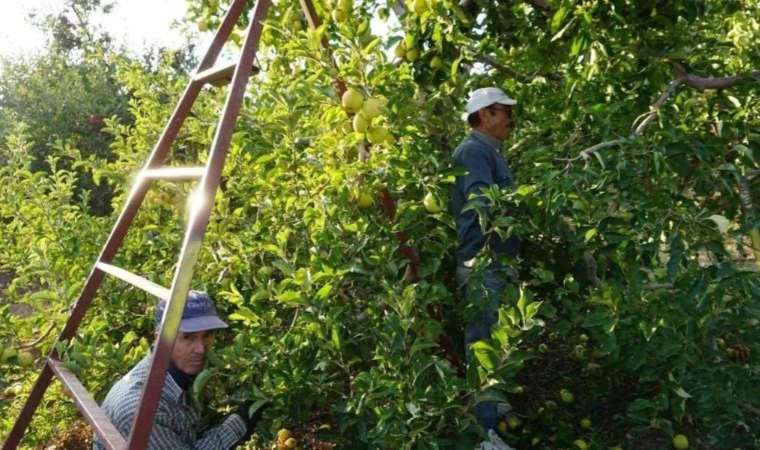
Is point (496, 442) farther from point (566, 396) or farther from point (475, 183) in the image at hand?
point (475, 183)

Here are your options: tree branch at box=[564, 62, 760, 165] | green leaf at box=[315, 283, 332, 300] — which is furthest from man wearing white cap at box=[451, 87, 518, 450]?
green leaf at box=[315, 283, 332, 300]

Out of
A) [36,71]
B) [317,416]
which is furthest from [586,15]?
[36,71]

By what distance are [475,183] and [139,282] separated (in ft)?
4.23

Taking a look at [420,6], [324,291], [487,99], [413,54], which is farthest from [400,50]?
[324,291]

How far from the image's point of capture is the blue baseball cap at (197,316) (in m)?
1.98

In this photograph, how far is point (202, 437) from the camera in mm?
2170

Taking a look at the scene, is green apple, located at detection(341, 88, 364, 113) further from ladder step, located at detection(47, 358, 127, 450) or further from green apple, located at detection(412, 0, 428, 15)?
ladder step, located at detection(47, 358, 127, 450)

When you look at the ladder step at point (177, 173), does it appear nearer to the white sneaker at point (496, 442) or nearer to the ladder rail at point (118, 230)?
the ladder rail at point (118, 230)

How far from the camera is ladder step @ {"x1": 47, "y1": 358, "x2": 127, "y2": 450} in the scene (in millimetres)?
1563

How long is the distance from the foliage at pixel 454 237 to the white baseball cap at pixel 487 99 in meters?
0.10

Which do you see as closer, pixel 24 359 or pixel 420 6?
pixel 420 6

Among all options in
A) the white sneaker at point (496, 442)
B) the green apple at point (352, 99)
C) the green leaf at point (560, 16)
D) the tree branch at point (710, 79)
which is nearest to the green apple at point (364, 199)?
the green apple at point (352, 99)

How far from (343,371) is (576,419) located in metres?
1.41

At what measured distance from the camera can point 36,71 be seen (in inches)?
500
